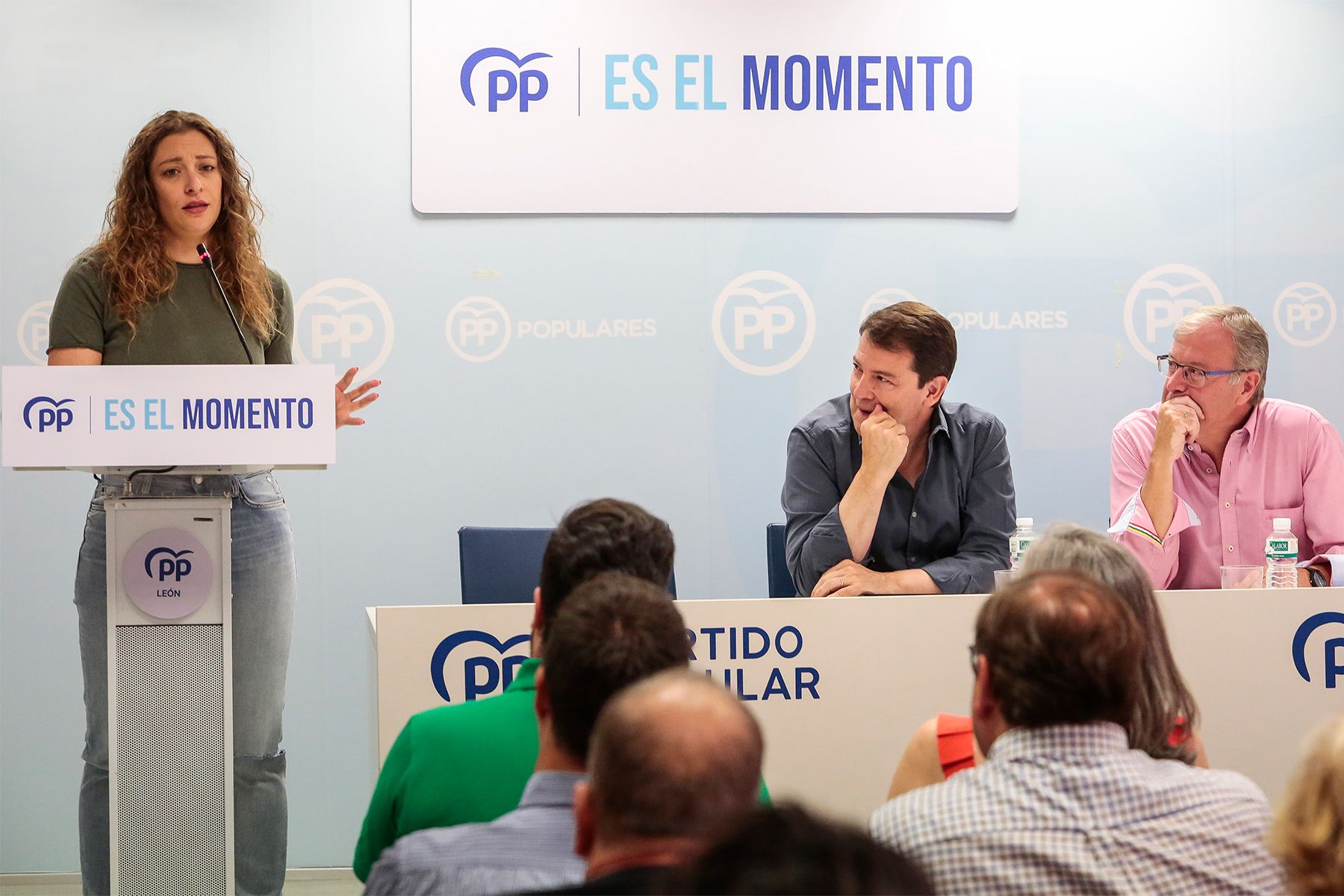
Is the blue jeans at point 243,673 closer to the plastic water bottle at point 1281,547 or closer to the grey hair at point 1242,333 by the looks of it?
the plastic water bottle at point 1281,547

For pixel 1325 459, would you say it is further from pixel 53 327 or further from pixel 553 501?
pixel 53 327

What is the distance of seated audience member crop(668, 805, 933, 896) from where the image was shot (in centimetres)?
68

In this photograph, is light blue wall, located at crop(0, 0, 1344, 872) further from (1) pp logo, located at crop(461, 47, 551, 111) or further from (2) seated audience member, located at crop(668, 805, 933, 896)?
(2) seated audience member, located at crop(668, 805, 933, 896)

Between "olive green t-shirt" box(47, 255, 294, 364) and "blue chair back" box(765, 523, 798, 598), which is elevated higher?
"olive green t-shirt" box(47, 255, 294, 364)

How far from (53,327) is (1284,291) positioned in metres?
3.58

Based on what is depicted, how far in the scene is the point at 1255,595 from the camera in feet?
8.23

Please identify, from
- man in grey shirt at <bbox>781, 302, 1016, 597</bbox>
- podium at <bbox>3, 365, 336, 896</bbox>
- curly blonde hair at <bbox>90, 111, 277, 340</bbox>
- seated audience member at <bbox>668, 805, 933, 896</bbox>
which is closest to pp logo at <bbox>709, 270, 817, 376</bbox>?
man in grey shirt at <bbox>781, 302, 1016, 597</bbox>

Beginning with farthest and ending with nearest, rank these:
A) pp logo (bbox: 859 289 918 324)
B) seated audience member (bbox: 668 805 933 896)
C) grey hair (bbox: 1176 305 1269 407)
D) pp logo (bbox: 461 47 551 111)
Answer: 1. pp logo (bbox: 859 289 918 324)
2. pp logo (bbox: 461 47 551 111)
3. grey hair (bbox: 1176 305 1269 407)
4. seated audience member (bbox: 668 805 933 896)

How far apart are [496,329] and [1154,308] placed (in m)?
2.08

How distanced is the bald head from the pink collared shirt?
2.19 meters

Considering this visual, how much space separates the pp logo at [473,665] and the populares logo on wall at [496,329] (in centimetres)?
169

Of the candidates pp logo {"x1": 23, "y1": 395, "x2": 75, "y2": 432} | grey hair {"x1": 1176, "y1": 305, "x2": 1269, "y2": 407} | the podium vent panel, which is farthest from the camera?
grey hair {"x1": 1176, "y1": 305, "x2": 1269, "y2": 407}

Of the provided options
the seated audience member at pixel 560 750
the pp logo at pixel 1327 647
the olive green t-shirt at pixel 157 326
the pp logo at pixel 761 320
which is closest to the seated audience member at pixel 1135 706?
Answer: the seated audience member at pixel 560 750

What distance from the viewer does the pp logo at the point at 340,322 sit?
383cm
